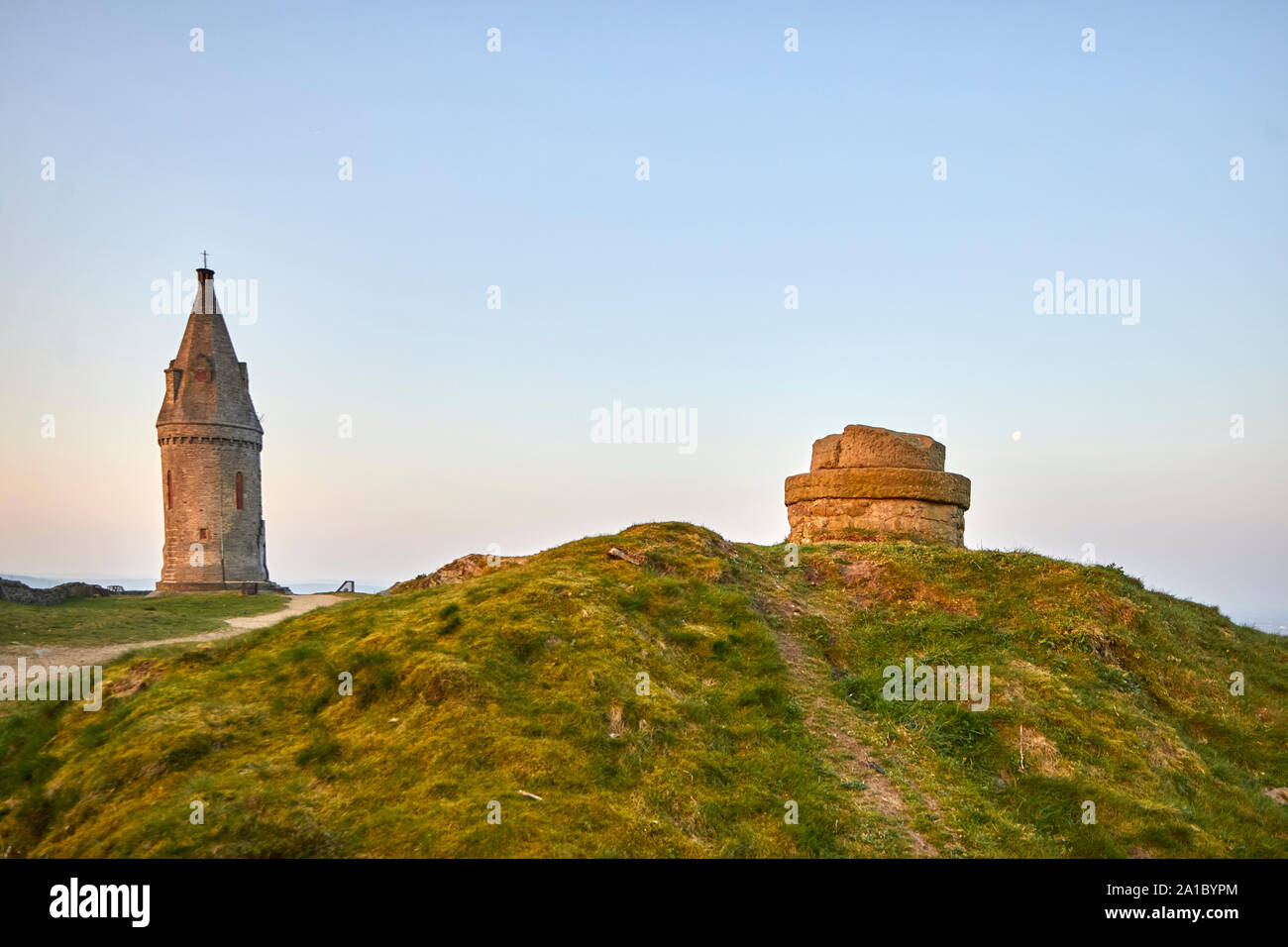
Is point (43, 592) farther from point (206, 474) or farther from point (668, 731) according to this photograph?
point (668, 731)

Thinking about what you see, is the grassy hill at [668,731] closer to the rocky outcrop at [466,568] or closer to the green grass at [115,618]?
the rocky outcrop at [466,568]

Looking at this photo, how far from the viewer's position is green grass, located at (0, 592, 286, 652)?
72.8 feet

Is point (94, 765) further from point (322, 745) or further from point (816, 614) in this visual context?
point (816, 614)

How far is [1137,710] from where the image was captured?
1102 centimetres

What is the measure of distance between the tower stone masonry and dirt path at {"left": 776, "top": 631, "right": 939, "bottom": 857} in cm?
584

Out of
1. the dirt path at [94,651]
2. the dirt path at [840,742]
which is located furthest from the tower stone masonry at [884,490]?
the dirt path at [94,651]

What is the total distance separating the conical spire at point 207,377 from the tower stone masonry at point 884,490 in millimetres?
38829

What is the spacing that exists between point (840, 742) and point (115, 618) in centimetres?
2671

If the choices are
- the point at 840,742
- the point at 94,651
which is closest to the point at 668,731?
the point at 840,742

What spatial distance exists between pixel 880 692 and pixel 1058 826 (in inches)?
113

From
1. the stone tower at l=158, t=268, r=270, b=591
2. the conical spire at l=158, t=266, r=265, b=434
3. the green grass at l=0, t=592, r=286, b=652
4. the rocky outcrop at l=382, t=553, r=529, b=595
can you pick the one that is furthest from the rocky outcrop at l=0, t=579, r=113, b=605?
the rocky outcrop at l=382, t=553, r=529, b=595

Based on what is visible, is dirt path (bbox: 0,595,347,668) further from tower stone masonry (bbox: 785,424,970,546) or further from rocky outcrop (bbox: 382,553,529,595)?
tower stone masonry (bbox: 785,424,970,546)

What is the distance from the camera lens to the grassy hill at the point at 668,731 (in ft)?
24.6
